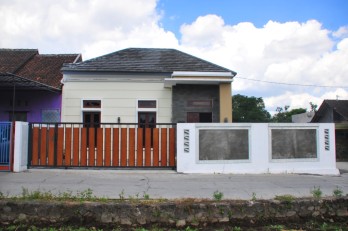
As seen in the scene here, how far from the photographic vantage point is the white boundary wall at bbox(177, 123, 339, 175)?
1202 cm

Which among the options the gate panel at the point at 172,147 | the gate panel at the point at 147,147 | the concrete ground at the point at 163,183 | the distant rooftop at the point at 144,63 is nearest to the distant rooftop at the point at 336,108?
the distant rooftop at the point at 144,63

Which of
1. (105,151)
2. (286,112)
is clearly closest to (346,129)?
(105,151)

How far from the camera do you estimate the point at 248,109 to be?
54.2 metres

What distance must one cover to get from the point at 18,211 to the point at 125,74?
11.5 metres

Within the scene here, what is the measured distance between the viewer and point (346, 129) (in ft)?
76.4

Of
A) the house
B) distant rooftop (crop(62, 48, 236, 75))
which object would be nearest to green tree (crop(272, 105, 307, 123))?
the house

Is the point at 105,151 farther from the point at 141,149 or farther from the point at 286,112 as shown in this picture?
the point at 286,112

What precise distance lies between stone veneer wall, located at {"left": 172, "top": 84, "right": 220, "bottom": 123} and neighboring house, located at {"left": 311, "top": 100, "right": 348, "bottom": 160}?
1078 cm

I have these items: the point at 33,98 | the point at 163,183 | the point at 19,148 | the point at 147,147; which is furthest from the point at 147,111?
the point at 163,183

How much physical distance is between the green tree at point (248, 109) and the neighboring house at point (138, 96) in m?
35.8

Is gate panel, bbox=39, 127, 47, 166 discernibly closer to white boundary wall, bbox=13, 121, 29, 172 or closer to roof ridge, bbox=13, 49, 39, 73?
white boundary wall, bbox=13, 121, 29, 172

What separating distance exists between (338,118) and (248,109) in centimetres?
2721

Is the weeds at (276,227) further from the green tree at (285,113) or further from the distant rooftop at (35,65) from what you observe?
the green tree at (285,113)

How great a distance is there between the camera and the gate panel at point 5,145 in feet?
38.2
